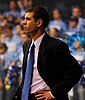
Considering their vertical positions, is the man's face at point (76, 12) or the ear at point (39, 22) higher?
the ear at point (39, 22)

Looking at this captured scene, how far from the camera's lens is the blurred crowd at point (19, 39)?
19.3ft

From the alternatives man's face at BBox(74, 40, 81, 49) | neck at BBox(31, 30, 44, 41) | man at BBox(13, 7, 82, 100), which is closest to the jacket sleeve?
man at BBox(13, 7, 82, 100)

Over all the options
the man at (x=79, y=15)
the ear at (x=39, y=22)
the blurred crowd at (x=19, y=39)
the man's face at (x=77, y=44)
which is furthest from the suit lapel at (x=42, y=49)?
the man at (x=79, y=15)

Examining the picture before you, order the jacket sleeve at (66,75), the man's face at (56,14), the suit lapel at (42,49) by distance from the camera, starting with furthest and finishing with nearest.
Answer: the man's face at (56,14) → the suit lapel at (42,49) → the jacket sleeve at (66,75)

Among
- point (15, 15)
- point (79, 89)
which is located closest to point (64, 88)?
point (79, 89)

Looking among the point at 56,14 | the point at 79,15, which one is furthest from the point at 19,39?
the point at 79,15

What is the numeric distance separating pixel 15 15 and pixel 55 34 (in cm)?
163

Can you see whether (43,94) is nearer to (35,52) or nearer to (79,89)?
(35,52)

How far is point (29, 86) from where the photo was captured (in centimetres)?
265

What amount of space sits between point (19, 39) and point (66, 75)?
175 inches

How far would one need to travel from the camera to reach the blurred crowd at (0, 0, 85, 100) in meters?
5.89

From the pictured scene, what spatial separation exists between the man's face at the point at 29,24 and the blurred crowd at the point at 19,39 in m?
2.67

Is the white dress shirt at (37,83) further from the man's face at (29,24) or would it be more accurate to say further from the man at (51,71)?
the man's face at (29,24)

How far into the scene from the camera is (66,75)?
101 inches
